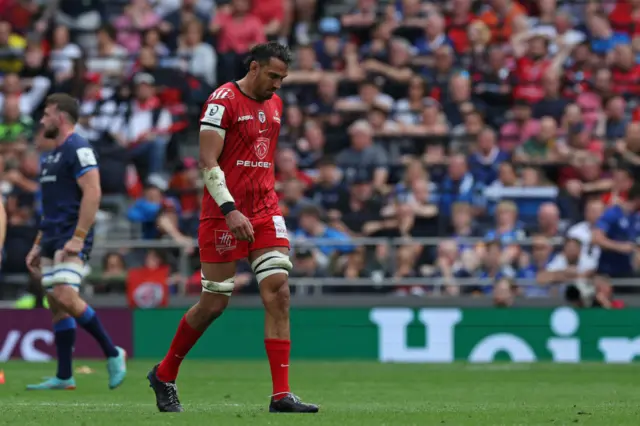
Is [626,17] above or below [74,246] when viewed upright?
above

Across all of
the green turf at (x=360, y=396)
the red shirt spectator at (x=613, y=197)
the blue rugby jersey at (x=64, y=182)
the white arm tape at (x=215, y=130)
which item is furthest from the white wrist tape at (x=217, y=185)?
the red shirt spectator at (x=613, y=197)

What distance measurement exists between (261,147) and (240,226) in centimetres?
73

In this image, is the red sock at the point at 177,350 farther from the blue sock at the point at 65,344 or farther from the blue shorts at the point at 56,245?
the blue sock at the point at 65,344

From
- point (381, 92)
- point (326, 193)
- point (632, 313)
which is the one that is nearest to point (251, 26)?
point (381, 92)

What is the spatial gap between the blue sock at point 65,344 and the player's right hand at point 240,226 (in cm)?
414

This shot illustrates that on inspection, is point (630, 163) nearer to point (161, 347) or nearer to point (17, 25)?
point (161, 347)

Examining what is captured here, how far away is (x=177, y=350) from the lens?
30.1 ft

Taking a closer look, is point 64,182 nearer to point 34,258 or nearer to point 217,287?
point 34,258

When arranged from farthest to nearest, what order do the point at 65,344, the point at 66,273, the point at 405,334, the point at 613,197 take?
the point at 613,197, the point at 405,334, the point at 65,344, the point at 66,273

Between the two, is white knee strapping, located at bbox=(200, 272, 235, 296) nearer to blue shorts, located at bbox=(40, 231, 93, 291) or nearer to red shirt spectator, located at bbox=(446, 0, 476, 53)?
blue shorts, located at bbox=(40, 231, 93, 291)

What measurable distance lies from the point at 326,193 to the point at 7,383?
7572mm

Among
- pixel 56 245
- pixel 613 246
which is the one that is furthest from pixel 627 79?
pixel 56 245

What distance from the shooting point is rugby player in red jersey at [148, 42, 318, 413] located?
888 centimetres

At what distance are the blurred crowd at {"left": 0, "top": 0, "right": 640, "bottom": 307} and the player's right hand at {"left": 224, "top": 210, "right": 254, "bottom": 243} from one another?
964 centimetres
